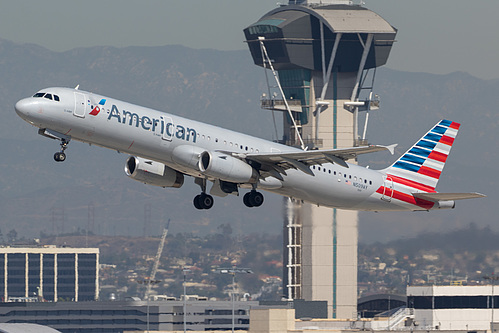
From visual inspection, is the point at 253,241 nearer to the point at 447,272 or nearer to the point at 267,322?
the point at 447,272

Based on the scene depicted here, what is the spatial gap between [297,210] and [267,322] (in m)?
16.8

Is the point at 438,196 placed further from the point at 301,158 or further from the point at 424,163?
the point at 301,158

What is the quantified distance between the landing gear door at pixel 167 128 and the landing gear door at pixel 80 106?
5.24 m

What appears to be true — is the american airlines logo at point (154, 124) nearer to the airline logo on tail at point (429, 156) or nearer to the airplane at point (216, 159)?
the airplane at point (216, 159)

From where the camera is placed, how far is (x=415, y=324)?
167250 millimetres

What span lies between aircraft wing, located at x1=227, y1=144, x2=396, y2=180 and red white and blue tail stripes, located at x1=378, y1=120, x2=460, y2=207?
11.2m

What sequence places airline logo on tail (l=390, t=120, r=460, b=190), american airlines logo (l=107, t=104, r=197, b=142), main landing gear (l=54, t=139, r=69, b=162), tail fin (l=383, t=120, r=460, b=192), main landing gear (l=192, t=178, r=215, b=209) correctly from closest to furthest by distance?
1. main landing gear (l=54, t=139, r=69, b=162)
2. american airlines logo (l=107, t=104, r=197, b=142)
3. main landing gear (l=192, t=178, r=215, b=209)
4. tail fin (l=383, t=120, r=460, b=192)
5. airline logo on tail (l=390, t=120, r=460, b=190)

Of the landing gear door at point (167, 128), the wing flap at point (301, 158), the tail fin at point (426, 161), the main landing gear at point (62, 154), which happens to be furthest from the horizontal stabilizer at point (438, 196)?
the main landing gear at point (62, 154)

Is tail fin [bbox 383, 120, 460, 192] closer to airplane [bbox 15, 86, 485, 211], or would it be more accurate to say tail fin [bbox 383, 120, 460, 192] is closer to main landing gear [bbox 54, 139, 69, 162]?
airplane [bbox 15, 86, 485, 211]

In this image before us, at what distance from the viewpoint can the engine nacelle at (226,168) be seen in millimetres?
85125

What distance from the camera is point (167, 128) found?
84.2 m

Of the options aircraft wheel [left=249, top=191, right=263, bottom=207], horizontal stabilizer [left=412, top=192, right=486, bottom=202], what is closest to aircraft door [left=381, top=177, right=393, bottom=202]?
horizontal stabilizer [left=412, top=192, right=486, bottom=202]

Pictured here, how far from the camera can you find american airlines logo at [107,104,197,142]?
271 feet

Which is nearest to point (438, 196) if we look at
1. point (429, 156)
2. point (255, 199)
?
point (429, 156)
